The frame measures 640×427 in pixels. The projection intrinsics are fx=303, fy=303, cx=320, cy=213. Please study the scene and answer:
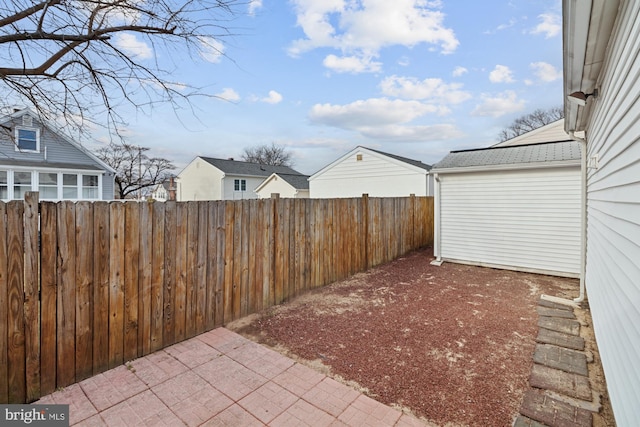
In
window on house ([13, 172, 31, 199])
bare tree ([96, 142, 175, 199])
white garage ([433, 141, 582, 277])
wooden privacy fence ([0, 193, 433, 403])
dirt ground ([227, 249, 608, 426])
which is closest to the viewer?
wooden privacy fence ([0, 193, 433, 403])

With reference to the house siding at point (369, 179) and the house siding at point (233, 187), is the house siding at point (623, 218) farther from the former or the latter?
the house siding at point (233, 187)

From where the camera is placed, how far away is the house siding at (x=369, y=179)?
49.2ft

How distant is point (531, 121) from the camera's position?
90.5ft

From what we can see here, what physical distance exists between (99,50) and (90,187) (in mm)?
16770

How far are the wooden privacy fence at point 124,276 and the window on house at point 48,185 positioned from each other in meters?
16.1

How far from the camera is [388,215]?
24.1 feet

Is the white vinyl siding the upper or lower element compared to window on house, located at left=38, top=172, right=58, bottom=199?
lower

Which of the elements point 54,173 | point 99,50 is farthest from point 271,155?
point 99,50

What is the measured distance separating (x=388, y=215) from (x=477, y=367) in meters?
4.70

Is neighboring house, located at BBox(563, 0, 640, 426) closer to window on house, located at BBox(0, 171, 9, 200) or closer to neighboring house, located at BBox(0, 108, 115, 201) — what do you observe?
neighboring house, located at BBox(0, 108, 115, 201)

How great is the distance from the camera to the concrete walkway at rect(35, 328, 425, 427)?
7.08ft

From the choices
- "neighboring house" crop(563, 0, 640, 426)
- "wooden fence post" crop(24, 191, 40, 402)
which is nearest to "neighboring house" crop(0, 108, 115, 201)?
"wooden fence post" crop(24, 191, 40, 402)

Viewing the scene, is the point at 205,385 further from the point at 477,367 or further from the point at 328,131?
the point at 328,131

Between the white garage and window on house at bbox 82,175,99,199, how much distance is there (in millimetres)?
17292
